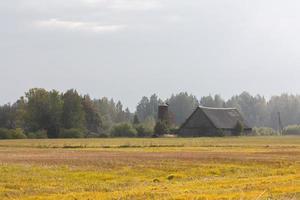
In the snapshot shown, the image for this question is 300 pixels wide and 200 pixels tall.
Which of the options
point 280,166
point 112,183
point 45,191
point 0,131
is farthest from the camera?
point 0,131

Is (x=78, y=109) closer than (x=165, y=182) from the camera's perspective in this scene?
No

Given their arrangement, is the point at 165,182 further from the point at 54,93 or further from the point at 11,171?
the point at 54,93

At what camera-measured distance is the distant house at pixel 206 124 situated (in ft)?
500

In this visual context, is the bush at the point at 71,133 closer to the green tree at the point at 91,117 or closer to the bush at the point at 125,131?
the bush at the point at 125,131

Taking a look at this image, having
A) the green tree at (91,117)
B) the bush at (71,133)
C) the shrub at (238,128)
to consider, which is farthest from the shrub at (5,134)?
the shrub at (238,128)

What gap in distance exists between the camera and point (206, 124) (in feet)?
504

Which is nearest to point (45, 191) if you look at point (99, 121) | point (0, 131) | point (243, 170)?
point (243, 170)

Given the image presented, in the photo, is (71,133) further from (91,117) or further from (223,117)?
(223,117)

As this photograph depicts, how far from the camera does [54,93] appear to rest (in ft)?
500

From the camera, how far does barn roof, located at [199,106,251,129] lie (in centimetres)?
15355

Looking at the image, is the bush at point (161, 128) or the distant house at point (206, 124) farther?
the distant house at point (206, 124)

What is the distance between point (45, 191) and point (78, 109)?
129 meters

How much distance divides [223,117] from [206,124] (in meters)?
7.62

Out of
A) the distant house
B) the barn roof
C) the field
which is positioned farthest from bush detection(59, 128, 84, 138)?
the field
